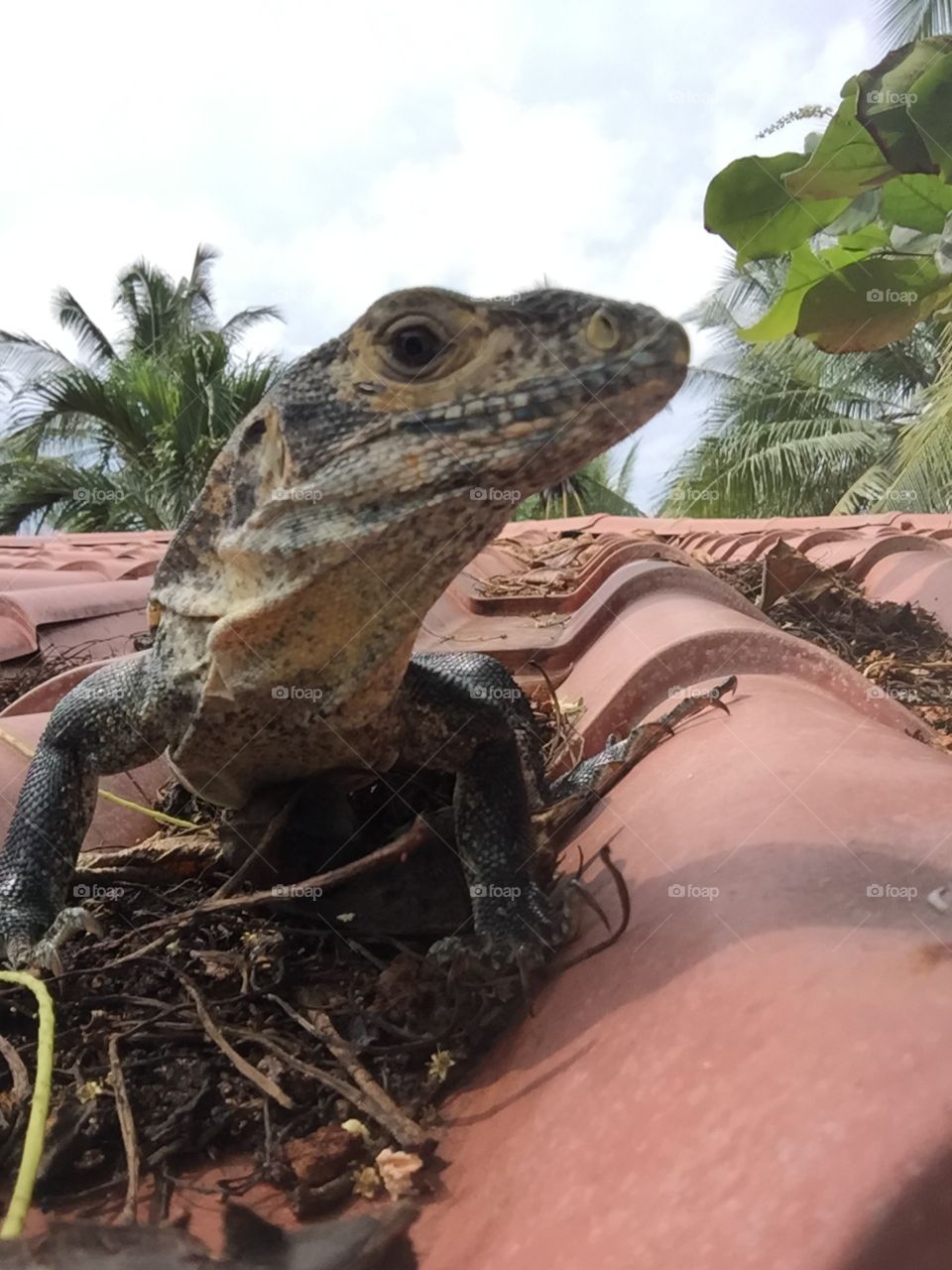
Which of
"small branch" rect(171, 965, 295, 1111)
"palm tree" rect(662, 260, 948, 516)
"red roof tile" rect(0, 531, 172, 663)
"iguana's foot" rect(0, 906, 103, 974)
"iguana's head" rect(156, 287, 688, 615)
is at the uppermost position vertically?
"palm tree" rect(662, 260, 948, 516)

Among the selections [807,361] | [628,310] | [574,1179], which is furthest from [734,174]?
[807,361]

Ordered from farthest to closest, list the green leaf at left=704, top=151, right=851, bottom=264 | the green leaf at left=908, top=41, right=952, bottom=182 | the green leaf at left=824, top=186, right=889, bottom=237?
the green leaf at left=824, top=186, right=889, bottom=237 → the green leaf at left=704, top=151, right=851, bottom=264 → the green leaf at left=908, top=41, right=952, bottom=182

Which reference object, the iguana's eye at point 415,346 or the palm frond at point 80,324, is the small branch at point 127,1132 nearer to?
the iguana's eye at point 415,346

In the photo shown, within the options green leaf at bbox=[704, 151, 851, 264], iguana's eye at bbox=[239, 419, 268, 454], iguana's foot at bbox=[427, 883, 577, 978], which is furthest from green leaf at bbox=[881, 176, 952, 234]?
iguana's foot at bbox=[427, 883, 577, 978]

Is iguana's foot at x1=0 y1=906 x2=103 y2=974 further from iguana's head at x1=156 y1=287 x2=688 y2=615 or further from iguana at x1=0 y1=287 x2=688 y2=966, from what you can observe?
iguana's head at x1=156 y1=287 x2=688 y2=615

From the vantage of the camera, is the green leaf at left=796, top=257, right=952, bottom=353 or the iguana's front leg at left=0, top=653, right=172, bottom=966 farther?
the green leaf at left=796, top=257, right=952, bottom=353

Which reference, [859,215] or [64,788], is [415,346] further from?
[859,215]

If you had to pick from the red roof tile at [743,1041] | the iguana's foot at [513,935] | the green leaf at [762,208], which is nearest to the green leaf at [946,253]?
the green leaf at [762,208]
